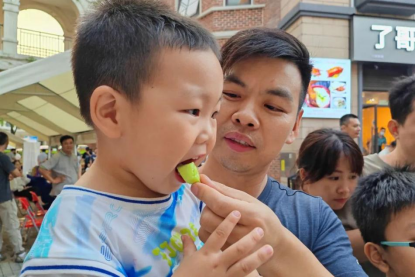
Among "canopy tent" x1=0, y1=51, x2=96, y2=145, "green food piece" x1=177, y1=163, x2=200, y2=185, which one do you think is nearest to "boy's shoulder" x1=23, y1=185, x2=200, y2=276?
"green food piece" x1=177, y1=163, x2=200, y2=185

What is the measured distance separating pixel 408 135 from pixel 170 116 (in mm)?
2006

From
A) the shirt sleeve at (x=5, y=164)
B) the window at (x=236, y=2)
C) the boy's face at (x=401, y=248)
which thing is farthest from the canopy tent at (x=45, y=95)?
the window at (x=236, y=2)

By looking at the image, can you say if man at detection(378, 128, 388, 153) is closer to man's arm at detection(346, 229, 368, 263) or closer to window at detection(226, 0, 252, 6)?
window at detection(226, 0, 252, 6)

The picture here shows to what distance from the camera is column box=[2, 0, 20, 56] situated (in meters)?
11.9

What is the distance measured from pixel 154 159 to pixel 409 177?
145cm

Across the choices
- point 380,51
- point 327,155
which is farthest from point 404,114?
point 380,51

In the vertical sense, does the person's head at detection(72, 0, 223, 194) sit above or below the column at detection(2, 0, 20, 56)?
below

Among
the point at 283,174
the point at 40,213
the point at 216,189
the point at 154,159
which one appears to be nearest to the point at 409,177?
the point at 216,189

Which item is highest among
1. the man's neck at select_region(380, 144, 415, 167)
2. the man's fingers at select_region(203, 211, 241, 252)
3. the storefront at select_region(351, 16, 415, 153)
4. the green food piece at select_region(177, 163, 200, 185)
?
the storefront at select_region(351, 16, 415, 153)

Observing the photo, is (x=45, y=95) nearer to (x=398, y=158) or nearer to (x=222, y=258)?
(x=398, y=158)

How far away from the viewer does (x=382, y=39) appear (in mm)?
7586

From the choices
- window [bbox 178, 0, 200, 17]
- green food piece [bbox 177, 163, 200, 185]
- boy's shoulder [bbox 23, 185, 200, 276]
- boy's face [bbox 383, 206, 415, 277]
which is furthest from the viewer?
window [bbox 178, 0, 200, 17]

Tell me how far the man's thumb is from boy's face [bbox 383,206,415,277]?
1122mm

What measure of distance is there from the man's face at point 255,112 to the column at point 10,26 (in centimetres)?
1305
